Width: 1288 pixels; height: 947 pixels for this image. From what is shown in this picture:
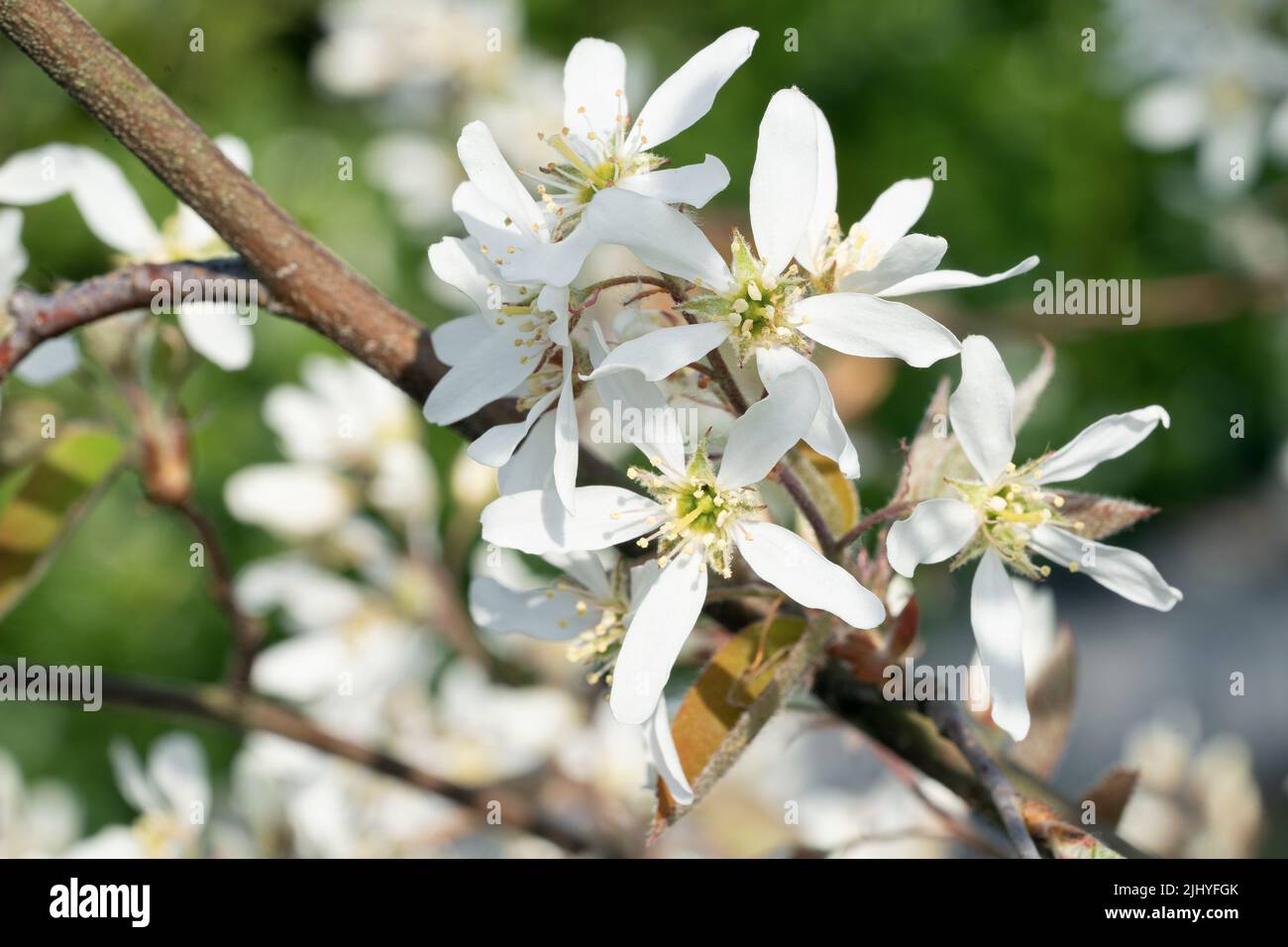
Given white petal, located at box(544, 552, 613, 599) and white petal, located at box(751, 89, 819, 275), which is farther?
white petal, located at box(544, 552, 613, 599)

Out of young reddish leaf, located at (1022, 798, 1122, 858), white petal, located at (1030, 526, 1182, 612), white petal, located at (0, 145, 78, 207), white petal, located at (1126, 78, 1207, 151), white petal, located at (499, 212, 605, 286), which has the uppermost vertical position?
white petal, located at (1126, 78, 1207, 151)

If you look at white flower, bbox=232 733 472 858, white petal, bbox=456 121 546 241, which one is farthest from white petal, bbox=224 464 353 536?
white petal, bbox=456 121 546 241

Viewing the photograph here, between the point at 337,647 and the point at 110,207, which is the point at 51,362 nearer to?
the point at 110,207

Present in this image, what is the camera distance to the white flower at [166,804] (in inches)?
52.3

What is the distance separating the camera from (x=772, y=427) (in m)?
0.69

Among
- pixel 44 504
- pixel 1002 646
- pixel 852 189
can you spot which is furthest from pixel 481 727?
pixel 852 189

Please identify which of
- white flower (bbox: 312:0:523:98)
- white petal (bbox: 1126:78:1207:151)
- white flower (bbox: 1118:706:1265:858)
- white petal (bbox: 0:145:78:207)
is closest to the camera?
white petal (bbox: 0:145:78:207)

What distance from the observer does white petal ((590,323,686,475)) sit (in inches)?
28.2

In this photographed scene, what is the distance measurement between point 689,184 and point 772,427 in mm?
151

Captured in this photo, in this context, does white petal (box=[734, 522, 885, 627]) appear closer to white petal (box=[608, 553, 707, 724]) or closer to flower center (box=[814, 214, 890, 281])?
white petal (box=[608, 553, 707, 724])

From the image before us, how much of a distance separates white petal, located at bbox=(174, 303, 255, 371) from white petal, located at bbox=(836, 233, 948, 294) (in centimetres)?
54

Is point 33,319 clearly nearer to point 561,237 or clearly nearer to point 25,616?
point 561,237

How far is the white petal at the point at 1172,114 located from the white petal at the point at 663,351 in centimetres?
181
